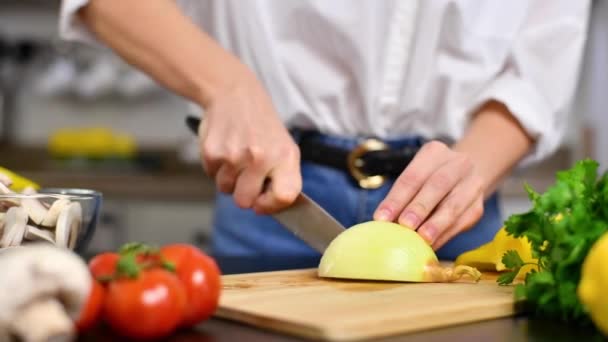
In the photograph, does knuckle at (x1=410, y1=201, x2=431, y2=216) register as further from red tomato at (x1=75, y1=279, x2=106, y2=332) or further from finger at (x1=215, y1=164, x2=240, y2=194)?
red tomato at (x1=75, y1=279, x2=106, y2=332)

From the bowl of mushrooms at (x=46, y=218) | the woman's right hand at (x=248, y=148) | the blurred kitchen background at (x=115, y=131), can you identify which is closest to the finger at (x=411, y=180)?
the woman's right hand at (x=248, y=148)

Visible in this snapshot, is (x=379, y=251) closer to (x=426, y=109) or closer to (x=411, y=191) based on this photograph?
(x=411, y=191)

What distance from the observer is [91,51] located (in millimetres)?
2916

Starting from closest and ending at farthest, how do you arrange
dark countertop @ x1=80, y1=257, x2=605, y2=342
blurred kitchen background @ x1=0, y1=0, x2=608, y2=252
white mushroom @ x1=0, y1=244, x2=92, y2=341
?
white mushroom @ x1=0, y1=244, x2=92, y2=341 < dark countertop @ x1=80, y1=257, x2=605, y2=342 < blurred kitchen background @ x1=0, y1=0, x2=608, y2=252

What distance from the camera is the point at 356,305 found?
2.34 ft

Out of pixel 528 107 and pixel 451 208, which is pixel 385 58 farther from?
pixel 451 208

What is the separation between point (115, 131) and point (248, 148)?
2.13m

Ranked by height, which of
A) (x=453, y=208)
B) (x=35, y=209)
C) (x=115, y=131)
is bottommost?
(x=115, y=131)

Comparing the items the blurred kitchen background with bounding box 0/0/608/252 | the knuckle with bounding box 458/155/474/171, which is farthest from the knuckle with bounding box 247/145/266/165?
the blurred kitchen background with bounding box 0/0/608/252

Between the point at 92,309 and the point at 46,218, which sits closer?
the point at 92,309

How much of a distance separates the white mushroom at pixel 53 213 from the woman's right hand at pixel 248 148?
268 mm

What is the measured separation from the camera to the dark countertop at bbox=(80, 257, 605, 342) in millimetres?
635

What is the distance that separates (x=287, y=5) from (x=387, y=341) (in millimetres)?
789

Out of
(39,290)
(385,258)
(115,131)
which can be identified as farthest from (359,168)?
(115,131)
